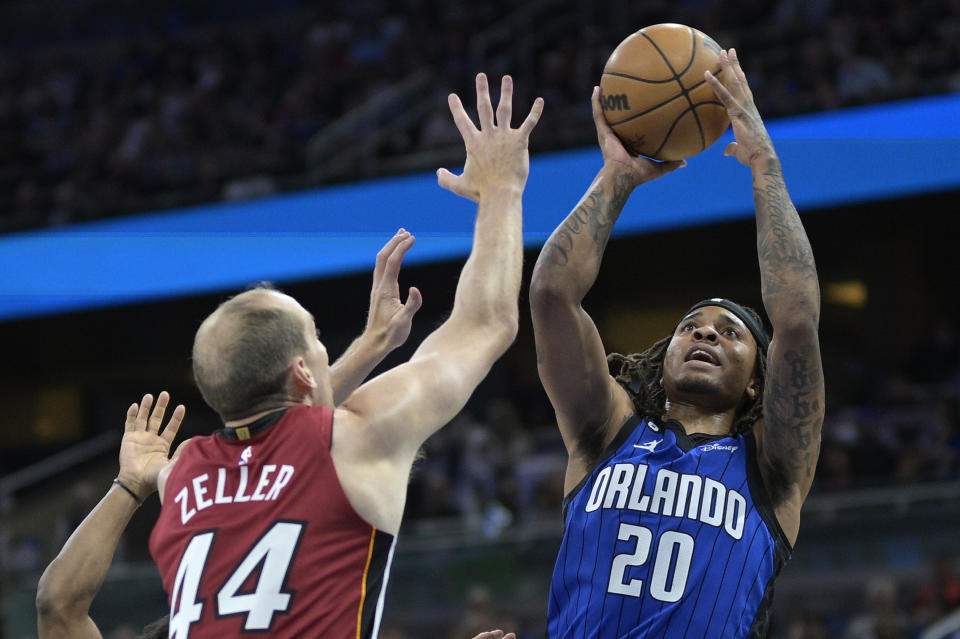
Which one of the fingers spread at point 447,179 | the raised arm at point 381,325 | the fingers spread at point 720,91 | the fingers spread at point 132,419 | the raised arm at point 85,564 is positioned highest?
the fingers spread at point 720,91

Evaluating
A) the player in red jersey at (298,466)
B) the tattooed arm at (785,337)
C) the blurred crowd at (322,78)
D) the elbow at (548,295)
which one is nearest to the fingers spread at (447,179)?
the player in red jersey at (298,466)

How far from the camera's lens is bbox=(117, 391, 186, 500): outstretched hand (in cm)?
355

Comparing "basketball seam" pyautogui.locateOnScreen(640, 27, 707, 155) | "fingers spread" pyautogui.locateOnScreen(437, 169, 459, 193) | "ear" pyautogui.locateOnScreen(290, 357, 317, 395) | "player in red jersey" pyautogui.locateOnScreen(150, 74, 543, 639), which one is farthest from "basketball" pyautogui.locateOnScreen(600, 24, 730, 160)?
"ear" pyautogui.locateOnScreen(290, 357, 317, 395)

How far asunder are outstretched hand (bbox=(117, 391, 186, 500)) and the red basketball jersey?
0.69m

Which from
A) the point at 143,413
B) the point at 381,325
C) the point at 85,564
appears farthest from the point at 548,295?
the point at 85,564

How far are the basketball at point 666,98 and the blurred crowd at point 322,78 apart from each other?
7.53 m

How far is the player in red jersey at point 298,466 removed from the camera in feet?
8.79

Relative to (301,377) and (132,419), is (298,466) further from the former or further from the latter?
(132,419)

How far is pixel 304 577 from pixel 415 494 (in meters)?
10.1

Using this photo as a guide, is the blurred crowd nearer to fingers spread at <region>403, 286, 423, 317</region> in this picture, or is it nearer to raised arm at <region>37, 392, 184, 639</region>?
fingers spread at <region>403, 286, 423, 317</region>

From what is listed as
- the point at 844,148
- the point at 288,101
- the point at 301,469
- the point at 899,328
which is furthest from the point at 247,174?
the point at 301,469

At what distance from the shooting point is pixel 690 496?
377 centimetres

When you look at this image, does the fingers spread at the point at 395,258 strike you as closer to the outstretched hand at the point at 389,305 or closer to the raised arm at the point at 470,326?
the outstretched hand at the point at 389,305

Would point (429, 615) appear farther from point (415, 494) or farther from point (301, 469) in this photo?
point (301, 469)
